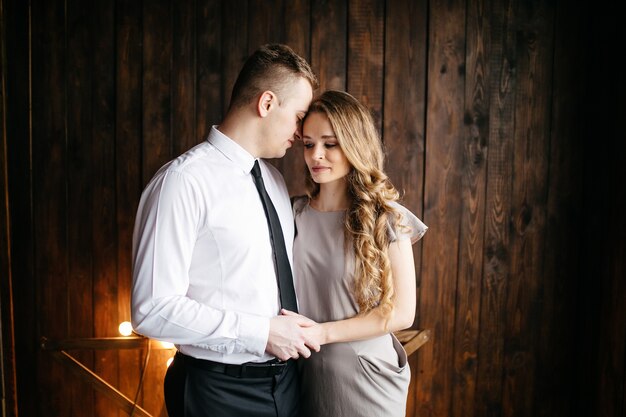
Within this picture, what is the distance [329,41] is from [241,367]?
1432 millimetres

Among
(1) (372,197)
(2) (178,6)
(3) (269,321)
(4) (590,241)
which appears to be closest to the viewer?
(3) (269,321)

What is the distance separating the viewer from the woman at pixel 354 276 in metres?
1.45

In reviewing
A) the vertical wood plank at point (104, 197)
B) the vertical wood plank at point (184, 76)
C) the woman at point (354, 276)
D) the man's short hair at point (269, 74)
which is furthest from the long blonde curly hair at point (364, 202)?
the vertical wood plank at point (104, 197)

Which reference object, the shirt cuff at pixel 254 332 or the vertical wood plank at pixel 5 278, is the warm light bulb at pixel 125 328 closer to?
the vertical wood plank at pixel 5 278

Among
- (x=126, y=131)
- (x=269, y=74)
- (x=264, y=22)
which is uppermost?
(x=264, y=22)

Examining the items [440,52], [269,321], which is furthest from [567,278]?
[269,321]

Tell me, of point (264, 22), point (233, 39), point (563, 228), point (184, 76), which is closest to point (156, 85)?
point (184, 76)

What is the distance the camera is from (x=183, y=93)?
196 cm

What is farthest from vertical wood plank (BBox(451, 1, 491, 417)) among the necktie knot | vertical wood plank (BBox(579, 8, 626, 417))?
the necktie knot

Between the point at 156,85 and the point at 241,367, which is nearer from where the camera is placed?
the point at 241,367

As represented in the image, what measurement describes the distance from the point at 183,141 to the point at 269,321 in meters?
1.04

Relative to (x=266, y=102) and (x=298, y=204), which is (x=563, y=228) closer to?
(x=298, y=204)

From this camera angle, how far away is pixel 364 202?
1.50 metres

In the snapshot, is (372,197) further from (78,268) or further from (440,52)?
(78,268)
